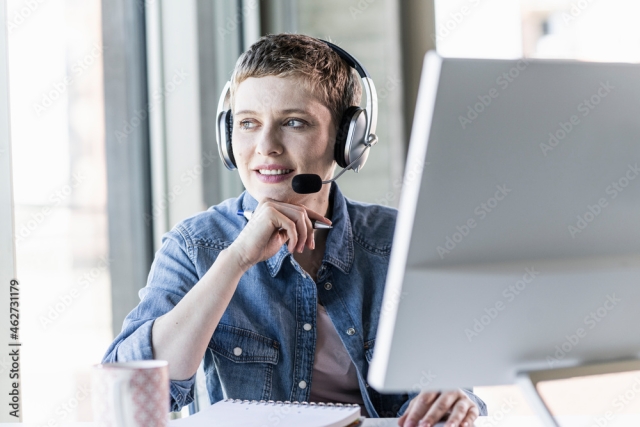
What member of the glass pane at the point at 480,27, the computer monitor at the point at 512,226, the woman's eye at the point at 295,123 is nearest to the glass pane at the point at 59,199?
the woman's eye at the point at 295,123

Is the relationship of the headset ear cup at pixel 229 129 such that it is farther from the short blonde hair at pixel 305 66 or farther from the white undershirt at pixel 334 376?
the white undershirt at pixel 334 376

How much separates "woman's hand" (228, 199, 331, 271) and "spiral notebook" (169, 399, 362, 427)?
0.29 metres

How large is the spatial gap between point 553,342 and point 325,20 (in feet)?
7.27

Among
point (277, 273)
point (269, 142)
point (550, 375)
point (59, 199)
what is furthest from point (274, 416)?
point (59, 199)

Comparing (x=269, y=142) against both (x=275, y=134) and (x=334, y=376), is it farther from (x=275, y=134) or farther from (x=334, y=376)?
(x=334, y=376)

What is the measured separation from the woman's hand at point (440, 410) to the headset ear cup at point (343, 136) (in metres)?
0.54

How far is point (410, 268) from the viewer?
543 mm

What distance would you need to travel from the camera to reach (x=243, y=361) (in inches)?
45.4

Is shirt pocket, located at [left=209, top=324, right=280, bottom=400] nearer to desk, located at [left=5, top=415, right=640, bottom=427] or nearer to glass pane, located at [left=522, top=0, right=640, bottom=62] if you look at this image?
desk, located at [left=5, top=415, right=640, bottom=427]

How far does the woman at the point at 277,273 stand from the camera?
1.08m

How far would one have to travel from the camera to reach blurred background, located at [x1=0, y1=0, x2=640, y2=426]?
1419 mm

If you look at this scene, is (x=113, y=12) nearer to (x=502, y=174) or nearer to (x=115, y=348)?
(x=115, y=348)

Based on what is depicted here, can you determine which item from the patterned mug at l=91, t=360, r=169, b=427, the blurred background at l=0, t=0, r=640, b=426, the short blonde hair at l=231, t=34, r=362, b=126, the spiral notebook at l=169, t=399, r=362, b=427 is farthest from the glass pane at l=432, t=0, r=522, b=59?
the patterned mug at l=91, t=360, r=169, b=427

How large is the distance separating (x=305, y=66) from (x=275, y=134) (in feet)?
0.50
